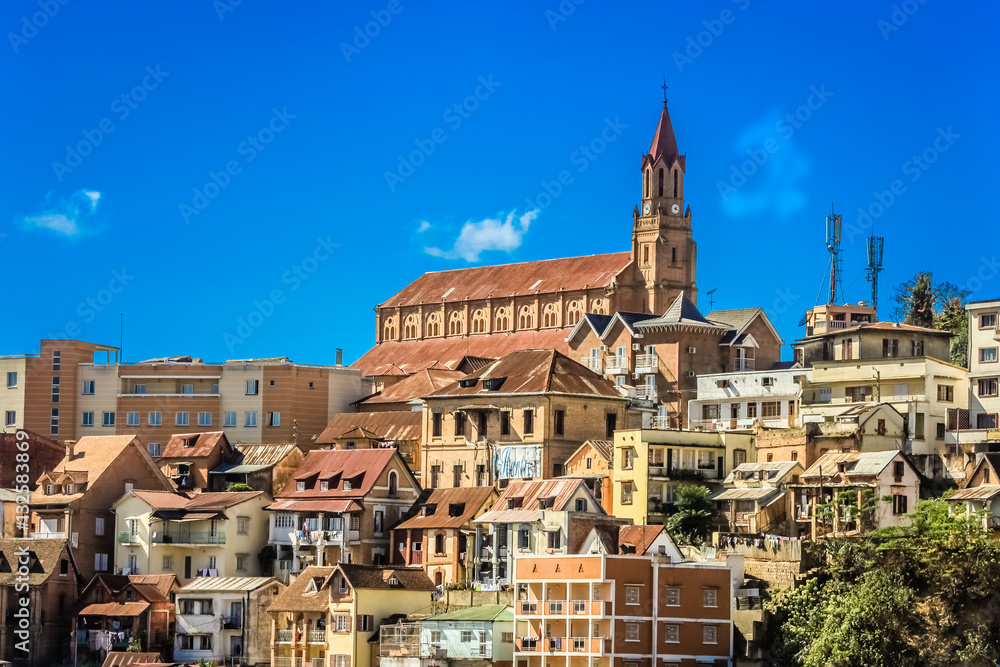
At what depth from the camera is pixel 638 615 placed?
8069 centimetres

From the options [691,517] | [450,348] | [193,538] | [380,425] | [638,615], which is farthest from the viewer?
[450,348]

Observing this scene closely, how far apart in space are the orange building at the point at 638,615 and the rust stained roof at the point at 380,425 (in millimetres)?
28560

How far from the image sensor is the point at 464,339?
145m

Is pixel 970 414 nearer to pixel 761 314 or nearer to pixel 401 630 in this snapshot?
pixel 761 314

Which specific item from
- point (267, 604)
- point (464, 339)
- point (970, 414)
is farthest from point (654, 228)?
point (267, 604)

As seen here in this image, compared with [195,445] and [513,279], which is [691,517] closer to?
[195,445]

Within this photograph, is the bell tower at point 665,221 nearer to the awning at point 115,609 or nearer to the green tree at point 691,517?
the green tree at point 691,517

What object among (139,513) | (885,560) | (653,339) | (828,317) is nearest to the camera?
(885,560)

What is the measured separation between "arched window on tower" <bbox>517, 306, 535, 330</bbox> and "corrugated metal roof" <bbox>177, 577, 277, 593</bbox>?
50333 millimetres

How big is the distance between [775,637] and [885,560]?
5.83 metres

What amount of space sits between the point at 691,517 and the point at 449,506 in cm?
1318

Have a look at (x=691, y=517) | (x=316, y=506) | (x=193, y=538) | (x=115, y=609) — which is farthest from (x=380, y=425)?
(x=691, y=517)

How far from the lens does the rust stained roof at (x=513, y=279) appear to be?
13788cm

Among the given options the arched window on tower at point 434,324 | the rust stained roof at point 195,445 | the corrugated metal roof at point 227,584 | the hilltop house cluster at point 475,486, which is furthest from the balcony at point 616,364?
the arched window on tower at point 434,324
